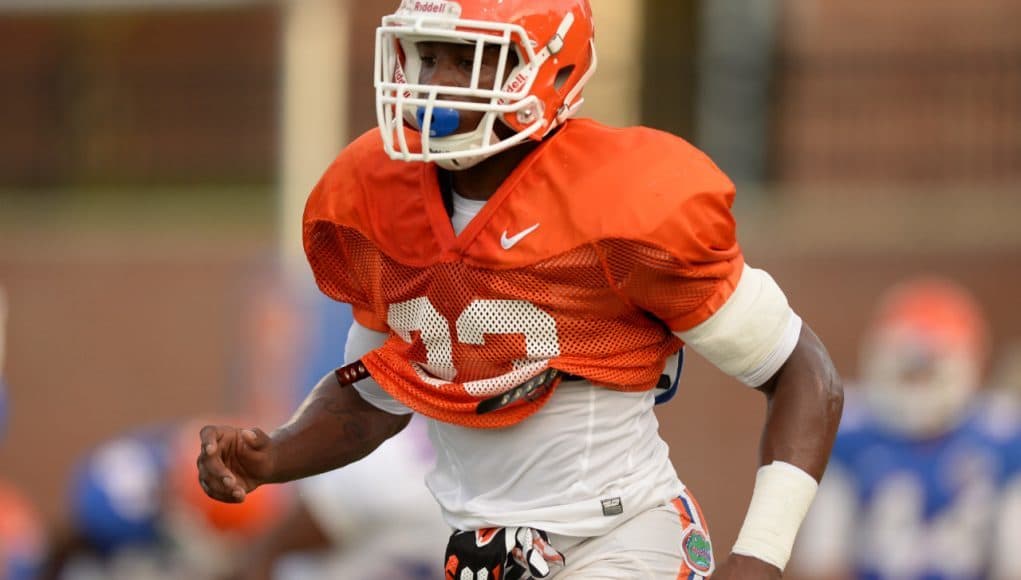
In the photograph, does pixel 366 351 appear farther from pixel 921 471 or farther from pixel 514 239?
pixel 921 471

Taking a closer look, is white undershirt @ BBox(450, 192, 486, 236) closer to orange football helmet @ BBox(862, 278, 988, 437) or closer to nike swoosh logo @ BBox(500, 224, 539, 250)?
nike swoosh logo @ BBox(500, 224, 539, 250)

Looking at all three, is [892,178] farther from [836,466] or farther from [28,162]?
[28,162]

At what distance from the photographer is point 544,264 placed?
11.4ft

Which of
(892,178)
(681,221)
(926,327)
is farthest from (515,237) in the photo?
(892,178)

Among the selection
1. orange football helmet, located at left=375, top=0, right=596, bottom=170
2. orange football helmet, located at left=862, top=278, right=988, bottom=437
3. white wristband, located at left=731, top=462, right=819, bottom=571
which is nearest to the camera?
white wristband, located at left=731, top=462, right=819, bottom=571

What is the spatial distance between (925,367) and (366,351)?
190 inches

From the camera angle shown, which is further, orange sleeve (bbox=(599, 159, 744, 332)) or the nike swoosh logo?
the nike swoosh logo

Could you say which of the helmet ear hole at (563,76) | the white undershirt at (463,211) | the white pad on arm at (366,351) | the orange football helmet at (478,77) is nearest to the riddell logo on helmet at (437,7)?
the orange football helmet at (478,77)

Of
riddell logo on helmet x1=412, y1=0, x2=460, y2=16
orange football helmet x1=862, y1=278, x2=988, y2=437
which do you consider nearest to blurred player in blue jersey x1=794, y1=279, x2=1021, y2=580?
orange football helmet x1=862, y1=278, x2=988, y2=437

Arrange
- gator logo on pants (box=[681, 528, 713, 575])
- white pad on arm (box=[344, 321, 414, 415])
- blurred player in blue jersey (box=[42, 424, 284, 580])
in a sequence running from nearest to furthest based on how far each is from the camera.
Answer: gator logo on pants (box=[681, 528, 713, 575]) → white pad on arm (box=[344, 321, 414, 415]) → blurred player in blue jersey (box=[42, 424, 284, 580])

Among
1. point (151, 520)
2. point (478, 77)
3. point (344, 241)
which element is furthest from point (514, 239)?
point (151, 520)

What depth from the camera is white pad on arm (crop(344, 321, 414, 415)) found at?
387cm

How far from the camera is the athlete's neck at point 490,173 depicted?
3643 millimetres

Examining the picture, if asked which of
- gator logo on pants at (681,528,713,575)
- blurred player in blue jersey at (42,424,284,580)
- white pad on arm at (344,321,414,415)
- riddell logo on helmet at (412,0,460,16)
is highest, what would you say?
riddell logo on helmet at (412,0,460,16)
